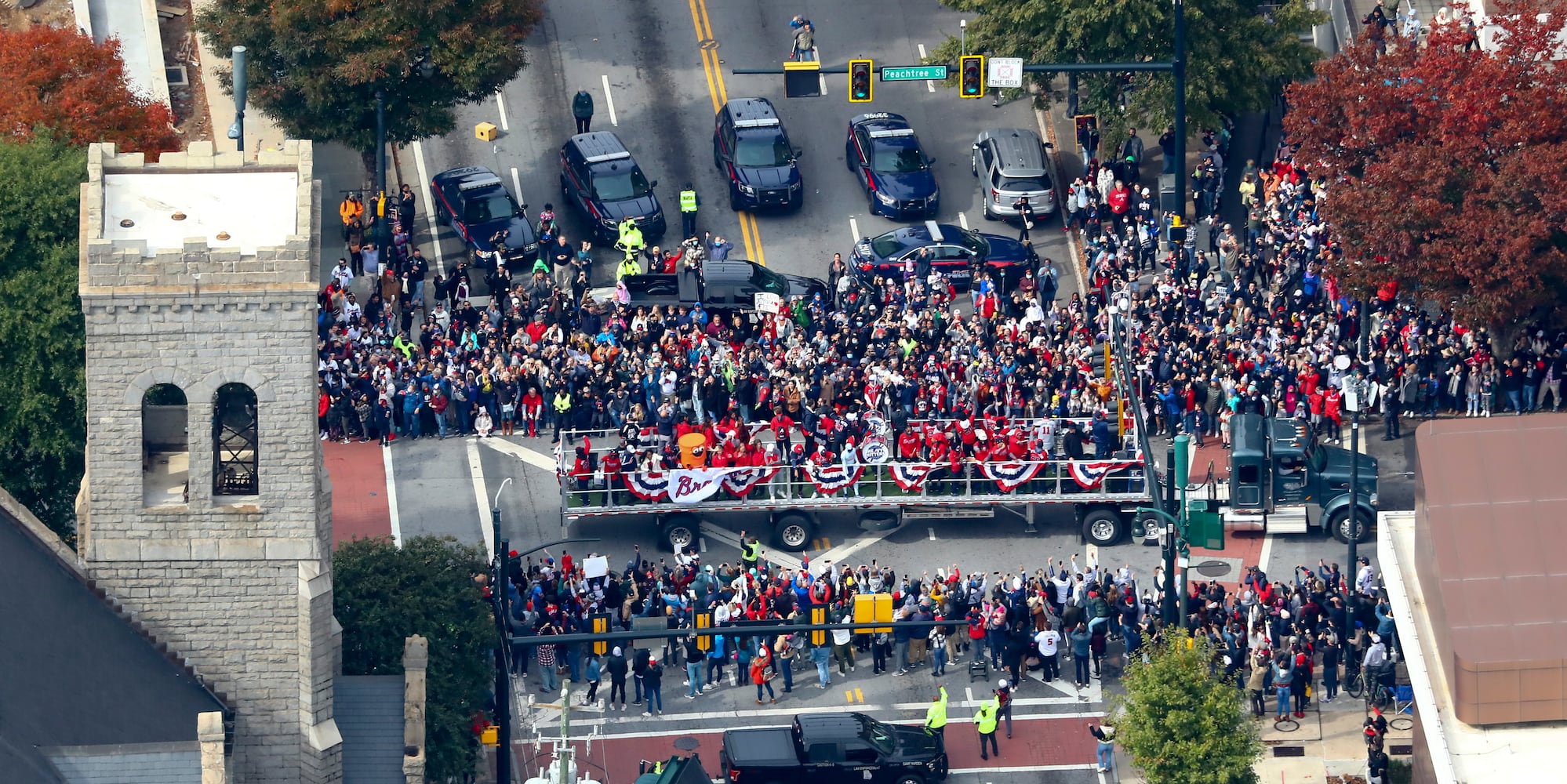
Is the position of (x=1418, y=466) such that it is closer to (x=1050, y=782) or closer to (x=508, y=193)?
(x=1050, y=782)

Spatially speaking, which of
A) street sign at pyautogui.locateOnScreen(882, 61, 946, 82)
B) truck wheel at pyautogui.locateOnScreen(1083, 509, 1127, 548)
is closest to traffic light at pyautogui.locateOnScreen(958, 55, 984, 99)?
street sign at pyautogui.locateOnScreen(882, 61, 946, 82)

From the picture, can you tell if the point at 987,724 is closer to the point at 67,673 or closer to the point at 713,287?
the point at 713,287

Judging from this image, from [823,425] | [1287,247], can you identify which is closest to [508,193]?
[823,425]

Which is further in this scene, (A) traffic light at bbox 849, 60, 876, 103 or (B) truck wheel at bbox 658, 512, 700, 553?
(A) traffic light at bbox 849, 60, 876, 103

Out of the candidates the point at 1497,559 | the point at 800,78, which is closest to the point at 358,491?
the point at 800,78

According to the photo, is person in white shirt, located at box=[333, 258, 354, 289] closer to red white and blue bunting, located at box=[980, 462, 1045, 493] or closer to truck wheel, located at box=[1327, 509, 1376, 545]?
red white and blue bunting, located at box=[980, 462, 1045, 493]

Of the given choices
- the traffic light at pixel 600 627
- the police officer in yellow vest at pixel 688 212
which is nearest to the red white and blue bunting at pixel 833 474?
the traffic light at pixel 600 627
